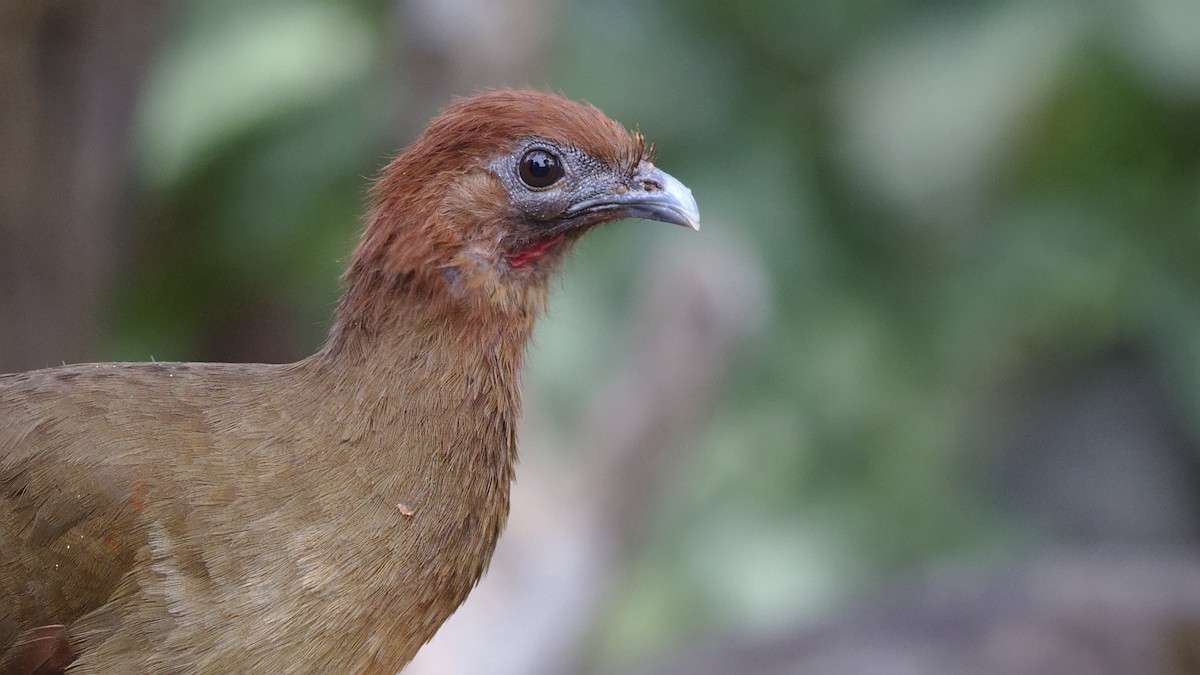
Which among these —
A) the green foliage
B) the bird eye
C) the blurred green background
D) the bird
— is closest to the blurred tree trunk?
the bird

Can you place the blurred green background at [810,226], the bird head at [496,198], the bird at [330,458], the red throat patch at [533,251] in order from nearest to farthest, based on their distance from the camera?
the bird at [330,458] → the bird head at [496,198] → the red throat patch at [533,251] → the blurred green background at [810,226]

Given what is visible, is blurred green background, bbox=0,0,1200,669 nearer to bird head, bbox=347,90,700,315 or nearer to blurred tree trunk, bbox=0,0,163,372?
blurred tree trunk, bbox=0,0,163,372

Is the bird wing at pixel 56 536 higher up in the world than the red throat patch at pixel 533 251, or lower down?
lower down

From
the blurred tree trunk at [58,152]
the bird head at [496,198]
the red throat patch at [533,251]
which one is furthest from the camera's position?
the blurred tree trunk at [58,152]

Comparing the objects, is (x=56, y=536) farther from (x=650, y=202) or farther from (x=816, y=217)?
(x=816, y=217)

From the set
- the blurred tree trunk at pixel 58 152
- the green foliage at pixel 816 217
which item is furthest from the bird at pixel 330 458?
the green foliage at pixel 816 217

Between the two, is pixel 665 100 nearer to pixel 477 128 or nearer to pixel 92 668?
pixel 477 128

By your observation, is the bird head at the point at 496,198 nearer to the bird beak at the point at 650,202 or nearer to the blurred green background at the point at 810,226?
the bird beak at the point at 650,202
